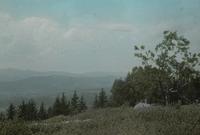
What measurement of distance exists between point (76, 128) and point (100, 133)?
2909 mm

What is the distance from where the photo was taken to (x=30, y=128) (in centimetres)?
1938

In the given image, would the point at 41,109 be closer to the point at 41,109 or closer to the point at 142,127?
the point at 41,109

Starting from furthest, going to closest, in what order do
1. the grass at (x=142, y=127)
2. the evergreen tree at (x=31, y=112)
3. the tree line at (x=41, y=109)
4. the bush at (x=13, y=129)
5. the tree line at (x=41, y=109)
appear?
the evergreen tree at (x=31, y=112)
the tree line at (x=41, y=109)
the tree line at (x=41, y=109)
the bush at (x=13, y=129)
the grass at (x=142, y=127)

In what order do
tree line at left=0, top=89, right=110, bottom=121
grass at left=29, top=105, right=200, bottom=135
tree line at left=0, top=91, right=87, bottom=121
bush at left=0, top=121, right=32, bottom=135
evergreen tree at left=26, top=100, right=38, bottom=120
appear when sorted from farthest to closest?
1. evergreen tree at left=26, top=100, right=38, bottom=120
2. tree line at left=0, top=91, right=87, bottom=121
3. tree line at left=0, top=89, right=110, bottom=121
4. bush at left=0, top=121, right=32, bottom=135
5. grass at left=29, top=105, right=200, bottom=135

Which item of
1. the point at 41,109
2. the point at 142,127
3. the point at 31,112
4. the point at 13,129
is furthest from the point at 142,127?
the point at 41,109

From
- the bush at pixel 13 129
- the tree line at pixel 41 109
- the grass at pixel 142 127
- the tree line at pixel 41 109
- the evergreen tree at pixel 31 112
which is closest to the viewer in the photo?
the grass at pixel 142 127

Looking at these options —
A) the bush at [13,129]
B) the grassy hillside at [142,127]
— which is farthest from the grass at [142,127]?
the bush at [13,129]

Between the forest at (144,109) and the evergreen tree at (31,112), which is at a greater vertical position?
the forest at (144,109)

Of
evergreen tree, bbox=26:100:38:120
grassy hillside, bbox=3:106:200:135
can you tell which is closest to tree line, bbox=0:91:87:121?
evergreen tree, bbox=26:100:38:120

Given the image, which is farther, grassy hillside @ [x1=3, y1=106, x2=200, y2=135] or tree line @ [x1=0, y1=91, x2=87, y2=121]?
tree line @ [x1=0, y1=91, x2=87, y2=121]

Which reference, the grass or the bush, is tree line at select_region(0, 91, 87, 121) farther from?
the bush

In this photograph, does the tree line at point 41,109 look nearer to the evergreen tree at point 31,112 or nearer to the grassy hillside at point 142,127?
the evergreen tree at point 31,112

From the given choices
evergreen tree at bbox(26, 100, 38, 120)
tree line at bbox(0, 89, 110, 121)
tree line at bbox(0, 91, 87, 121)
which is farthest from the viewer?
evergreen tree at bbox(26, 100, 38, 120)

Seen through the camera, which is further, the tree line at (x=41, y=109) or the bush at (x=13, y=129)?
the tree line at (x=41, y=109)
